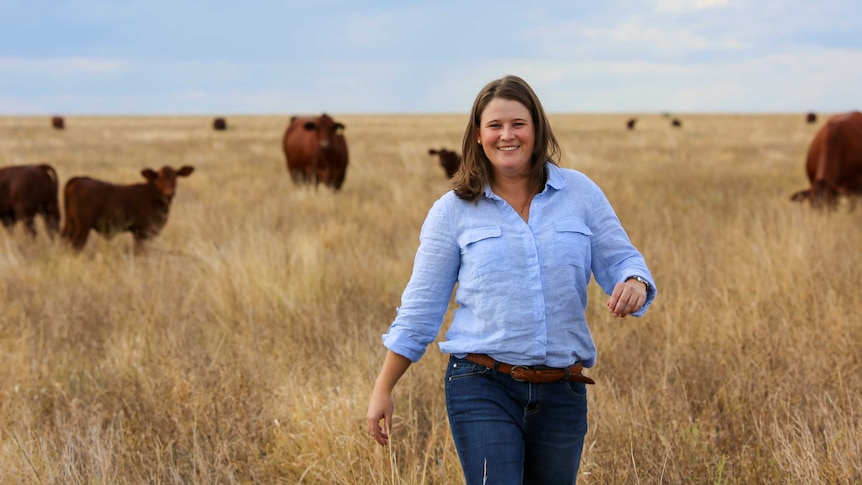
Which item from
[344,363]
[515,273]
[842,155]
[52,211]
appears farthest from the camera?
[842,155]

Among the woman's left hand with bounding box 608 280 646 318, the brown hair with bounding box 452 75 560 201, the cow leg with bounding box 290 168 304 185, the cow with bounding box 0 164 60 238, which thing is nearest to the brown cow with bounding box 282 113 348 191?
the cow leg with bounding box 290 168 304 185

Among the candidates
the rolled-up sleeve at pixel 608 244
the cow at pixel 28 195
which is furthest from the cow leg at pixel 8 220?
the rolled-up sleeve at pixel 608 244

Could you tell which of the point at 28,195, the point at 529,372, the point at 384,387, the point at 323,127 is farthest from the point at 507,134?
the point at 323,127

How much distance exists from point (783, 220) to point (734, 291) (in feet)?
7.76

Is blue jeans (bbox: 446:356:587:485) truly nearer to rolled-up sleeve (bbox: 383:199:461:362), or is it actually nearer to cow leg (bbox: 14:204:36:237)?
rolled-up sleeve (bbox: 383:199:461:362)

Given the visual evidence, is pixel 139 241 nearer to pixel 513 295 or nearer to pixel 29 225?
pixel 29 225

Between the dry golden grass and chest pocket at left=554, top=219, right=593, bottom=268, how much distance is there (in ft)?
3.33

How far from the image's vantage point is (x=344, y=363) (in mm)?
4363

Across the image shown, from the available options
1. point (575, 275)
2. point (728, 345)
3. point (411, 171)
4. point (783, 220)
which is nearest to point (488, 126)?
point (575, 275)

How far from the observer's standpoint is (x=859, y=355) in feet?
14.1

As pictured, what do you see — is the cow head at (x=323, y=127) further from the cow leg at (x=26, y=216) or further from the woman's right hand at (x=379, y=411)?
the woman's right hand at (x=379, y=411)

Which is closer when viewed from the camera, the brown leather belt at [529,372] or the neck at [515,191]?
the brown leather belt at [529,372]

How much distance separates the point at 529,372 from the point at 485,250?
353 mm

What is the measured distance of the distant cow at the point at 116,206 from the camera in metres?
7.98
